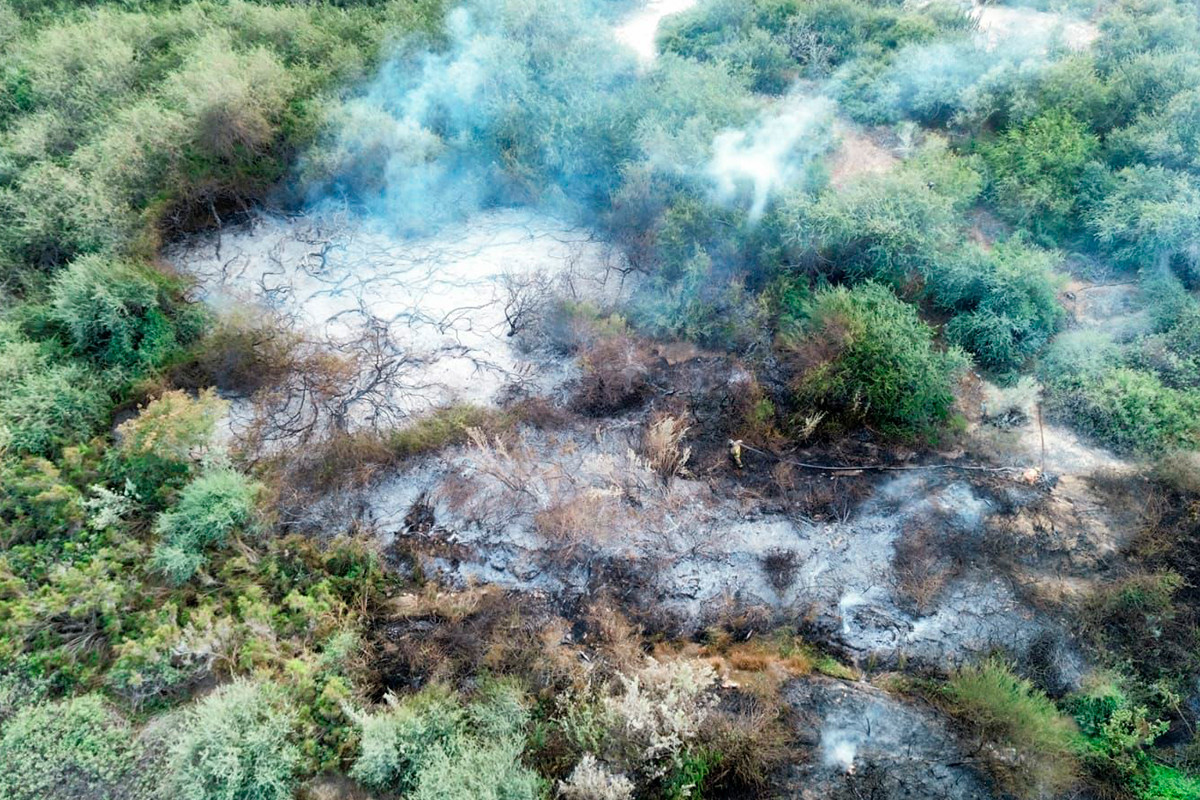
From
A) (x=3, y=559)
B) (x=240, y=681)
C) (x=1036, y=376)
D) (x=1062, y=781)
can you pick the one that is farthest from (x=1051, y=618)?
(x=3, y=559)

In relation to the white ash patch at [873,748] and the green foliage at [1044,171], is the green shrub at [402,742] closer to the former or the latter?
the white ash patch at [873,748]

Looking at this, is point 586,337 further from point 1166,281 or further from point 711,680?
point 1166,281

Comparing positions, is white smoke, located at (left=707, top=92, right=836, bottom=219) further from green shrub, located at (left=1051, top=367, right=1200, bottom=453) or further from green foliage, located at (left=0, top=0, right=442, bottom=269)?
green foliage, located at (left=0, top=0, right=442, bottom=269)

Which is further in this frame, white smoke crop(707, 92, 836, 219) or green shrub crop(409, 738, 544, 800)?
white smoke crop(707, 92, 836, 219)

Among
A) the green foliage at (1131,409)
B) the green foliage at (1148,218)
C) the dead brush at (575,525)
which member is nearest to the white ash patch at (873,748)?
the dead brush at (575,525)

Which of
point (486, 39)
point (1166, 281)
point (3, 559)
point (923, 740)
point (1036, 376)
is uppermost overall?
point (486, 39)

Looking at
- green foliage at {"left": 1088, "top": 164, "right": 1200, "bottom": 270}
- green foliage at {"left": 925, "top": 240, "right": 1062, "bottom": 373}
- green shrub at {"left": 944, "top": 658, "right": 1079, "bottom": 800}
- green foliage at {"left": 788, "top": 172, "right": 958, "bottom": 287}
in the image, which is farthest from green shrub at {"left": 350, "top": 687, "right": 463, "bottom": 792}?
green foliage at {"left": 1088, "top": 164, "right": 1200, "bottom": 270}
